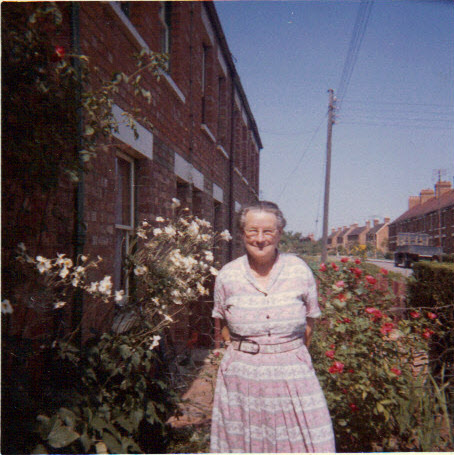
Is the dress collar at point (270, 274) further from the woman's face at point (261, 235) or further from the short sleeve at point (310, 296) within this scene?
the short sleeve at point (310, 296)

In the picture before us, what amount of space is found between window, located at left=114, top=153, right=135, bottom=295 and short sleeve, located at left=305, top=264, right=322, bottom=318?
2.25 m

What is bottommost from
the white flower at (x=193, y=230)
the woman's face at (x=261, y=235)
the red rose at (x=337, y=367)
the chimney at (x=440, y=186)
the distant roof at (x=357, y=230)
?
the red rose at (x=337, y=367)

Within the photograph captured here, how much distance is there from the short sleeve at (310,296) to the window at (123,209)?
2253mm

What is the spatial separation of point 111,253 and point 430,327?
2.98m

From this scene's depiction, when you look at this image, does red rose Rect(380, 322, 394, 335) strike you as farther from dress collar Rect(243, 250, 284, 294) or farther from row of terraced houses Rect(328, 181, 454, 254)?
row of terraced houses Rect(328, 181, 454, 254)

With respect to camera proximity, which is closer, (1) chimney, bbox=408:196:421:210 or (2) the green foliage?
(2) the green foliage

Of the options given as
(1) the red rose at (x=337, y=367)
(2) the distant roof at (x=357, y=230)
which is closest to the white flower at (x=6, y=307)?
(1) the red rose at (x=337, y=367)

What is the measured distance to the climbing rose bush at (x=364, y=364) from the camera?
3.08m

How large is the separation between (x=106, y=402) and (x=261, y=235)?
1443mm

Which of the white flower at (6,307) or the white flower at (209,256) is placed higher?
the white flower at (209,256)

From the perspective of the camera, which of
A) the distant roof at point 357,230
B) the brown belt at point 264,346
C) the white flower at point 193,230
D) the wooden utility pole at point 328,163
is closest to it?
the brown belt at point 264,346

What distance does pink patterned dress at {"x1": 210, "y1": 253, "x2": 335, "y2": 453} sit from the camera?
2176 mm

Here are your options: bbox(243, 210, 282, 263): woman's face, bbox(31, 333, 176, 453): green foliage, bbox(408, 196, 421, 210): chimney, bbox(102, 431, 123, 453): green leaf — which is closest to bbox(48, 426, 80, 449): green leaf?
bbox(31, 333, 176, 453): green foliage

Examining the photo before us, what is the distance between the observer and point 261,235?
2363 millimetres
